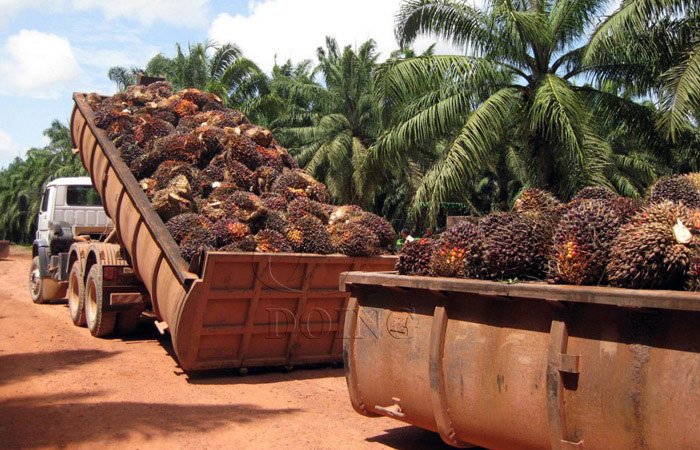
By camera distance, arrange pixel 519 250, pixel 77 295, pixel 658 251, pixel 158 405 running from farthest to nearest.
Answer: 1. pixel 77 295
2. pixel 158 405
3. pixel 519 250
4. pixel 658 251

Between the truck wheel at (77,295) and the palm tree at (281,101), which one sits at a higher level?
the palm tree at (281,101)

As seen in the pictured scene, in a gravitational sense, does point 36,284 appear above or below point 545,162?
below

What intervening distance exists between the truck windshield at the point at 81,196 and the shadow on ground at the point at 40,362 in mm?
5662

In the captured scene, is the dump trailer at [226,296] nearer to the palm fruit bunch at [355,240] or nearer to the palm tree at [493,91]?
the palm fruit bunch at [355,240]

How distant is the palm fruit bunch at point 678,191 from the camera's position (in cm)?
458

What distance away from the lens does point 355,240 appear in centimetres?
811

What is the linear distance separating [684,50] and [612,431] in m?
11.1

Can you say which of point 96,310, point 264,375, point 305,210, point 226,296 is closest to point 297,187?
point 305,210

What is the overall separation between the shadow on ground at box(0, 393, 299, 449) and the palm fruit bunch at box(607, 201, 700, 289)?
3.92 m

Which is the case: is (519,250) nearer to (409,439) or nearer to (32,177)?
(409,439)

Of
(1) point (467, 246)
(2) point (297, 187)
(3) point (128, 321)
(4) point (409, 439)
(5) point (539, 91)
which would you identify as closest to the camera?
(1) point (467, 246)

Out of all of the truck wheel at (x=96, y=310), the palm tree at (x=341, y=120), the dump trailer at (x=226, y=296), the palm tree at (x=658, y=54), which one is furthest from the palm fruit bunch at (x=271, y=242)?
the palm tree at (x=341, y=120)

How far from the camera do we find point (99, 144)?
1009 cm

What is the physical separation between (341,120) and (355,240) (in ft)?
59.9
